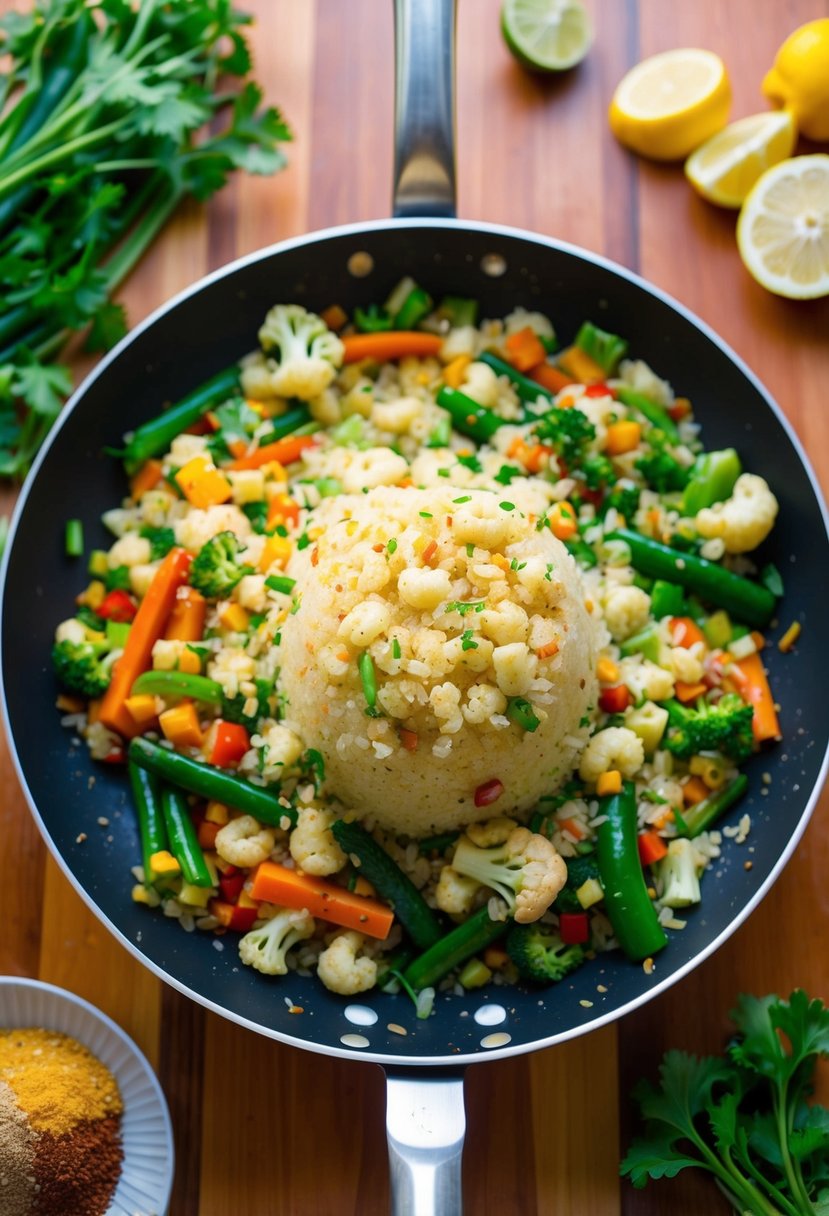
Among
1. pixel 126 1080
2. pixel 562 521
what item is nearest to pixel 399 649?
pixel 562 521

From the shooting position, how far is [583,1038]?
3914 millimetres

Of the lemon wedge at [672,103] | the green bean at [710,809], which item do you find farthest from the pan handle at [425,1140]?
the lemon wedge at [672,103]

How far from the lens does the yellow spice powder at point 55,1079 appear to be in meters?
3.55

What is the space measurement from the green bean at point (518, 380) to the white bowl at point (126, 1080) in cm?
254

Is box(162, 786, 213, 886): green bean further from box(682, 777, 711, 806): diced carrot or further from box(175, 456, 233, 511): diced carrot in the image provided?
box(682, 777, 711, 806): diced carrot

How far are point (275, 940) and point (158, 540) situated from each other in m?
1.40

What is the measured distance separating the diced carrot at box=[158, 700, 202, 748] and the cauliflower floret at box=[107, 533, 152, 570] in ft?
1.79

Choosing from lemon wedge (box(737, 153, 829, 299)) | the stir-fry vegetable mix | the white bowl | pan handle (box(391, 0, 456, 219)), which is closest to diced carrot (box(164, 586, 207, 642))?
the stir-fry vegetable mix

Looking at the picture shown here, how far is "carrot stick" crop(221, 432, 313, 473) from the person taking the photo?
13.5 feet

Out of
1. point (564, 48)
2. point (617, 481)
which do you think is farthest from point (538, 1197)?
point (564, 48)

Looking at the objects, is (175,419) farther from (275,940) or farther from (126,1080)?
(126,1080)

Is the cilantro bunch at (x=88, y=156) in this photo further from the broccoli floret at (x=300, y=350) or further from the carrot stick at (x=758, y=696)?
the carrot stick at (x=758, y=696)

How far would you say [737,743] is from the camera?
3795 millimetres

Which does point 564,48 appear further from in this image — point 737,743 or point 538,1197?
point 538,1197
